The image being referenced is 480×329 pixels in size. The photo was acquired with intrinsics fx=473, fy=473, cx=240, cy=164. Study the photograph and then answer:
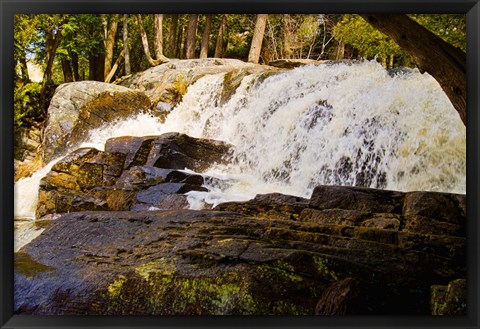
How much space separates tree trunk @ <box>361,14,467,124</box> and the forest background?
0.84ft

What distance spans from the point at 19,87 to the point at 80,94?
3.38 ft

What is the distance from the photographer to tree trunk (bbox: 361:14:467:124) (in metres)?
2.56

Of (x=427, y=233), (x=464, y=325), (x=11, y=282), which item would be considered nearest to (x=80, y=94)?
(x=11, y=282)

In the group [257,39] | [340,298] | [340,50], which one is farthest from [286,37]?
[340,298]

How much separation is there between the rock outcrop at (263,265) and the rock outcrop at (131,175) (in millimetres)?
504

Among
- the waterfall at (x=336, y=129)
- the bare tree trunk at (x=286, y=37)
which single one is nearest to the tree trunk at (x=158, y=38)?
the waterfall at (x=336, y=129)

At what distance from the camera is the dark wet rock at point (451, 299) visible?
2801 mm

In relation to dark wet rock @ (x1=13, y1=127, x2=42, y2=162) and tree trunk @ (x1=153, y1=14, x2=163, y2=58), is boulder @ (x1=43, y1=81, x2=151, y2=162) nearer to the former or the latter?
dark wet rock @ (x1=13, y1=127, x2=42, y2=162)

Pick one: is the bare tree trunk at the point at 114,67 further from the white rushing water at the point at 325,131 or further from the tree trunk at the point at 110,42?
the white rushing water at the point at 325,131

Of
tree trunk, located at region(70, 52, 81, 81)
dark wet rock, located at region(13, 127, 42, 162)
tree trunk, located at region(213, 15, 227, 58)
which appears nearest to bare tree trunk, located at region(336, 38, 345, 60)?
tree trunk, located at region(213, 15, 227, 58)

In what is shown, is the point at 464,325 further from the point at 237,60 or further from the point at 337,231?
the point at 237,60

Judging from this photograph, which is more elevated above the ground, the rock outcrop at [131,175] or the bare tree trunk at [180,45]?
the bare tree trunk at [180,45]

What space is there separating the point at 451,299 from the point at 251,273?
1.24 metres

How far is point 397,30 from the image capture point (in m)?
2.63
